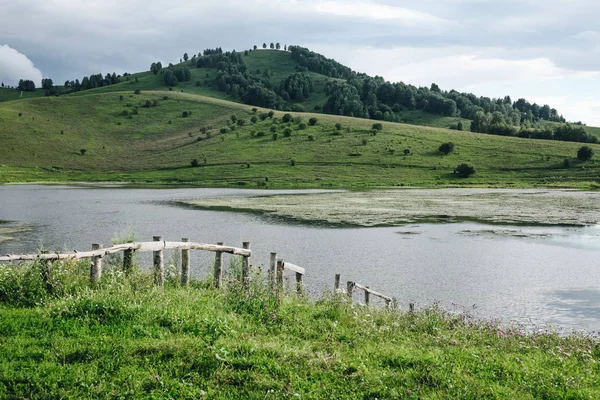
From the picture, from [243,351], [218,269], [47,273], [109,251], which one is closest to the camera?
[243,351]

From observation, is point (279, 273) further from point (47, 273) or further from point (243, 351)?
point (47, 273)

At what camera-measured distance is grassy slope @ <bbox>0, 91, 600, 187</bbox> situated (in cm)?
12362

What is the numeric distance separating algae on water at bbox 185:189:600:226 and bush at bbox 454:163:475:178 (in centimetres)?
2737

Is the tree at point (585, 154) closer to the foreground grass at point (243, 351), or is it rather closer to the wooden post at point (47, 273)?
the foreground grass at point (243, 351)

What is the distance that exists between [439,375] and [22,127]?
17993 cm

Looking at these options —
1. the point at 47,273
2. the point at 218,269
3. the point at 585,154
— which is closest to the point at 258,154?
the point at 585,154

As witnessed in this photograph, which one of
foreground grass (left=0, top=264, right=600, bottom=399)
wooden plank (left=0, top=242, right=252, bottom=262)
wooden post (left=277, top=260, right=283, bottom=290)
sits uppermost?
wooden plank (left=0, top=242, right=252, bottom=262)

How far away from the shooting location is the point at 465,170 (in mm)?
123062

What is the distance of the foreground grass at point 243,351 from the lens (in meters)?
9.78

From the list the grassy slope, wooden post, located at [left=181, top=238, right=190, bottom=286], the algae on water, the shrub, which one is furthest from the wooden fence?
the shrub

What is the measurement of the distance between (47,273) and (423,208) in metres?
60.4

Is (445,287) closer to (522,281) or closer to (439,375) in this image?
(522,281)

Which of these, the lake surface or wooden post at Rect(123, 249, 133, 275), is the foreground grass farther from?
the lake surface

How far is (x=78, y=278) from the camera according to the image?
51.1 feet
